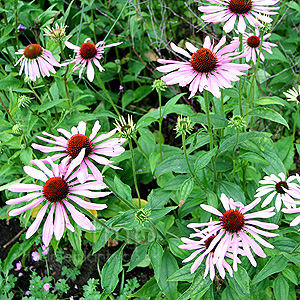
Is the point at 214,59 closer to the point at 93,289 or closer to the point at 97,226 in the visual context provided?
the point at 97,226

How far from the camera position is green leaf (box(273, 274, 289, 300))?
123 cm

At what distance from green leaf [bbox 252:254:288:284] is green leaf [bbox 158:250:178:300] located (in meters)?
0.33

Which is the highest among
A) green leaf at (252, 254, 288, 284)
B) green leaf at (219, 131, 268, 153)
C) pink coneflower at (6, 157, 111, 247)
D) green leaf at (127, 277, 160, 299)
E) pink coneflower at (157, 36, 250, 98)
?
pink coneflower at (157, 36, 250, 98)

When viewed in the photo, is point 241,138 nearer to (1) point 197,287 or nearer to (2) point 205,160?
(2) point 205,160

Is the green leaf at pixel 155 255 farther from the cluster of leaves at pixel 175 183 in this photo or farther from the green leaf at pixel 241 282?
the green leaf at pixel 241 282

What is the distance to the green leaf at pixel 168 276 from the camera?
1.34m

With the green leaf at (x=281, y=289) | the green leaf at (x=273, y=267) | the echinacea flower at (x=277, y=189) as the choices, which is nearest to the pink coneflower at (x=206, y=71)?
the echinacea flower at (x=277, y=189)

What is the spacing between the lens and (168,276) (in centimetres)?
138

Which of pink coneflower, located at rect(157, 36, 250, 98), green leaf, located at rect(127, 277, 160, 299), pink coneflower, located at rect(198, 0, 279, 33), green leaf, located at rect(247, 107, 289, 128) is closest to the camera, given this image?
pink coneflower, located at rect(157, 36, 250, 98)

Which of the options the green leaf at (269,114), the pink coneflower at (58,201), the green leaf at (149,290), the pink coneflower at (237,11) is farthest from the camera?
the green leaf at (149,290)

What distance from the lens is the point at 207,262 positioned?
1.11m

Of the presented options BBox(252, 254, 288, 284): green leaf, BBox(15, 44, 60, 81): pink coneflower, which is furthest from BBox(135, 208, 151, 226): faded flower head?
BBox(15, 44, 60, 81): pink coneflower

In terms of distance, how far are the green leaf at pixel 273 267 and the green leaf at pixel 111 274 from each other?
0.47 metres

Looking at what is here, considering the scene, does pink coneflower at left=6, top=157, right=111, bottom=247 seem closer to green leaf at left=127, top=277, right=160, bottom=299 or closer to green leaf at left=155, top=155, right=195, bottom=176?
green leaf at left=155, top=155, right=195, bottom=176
